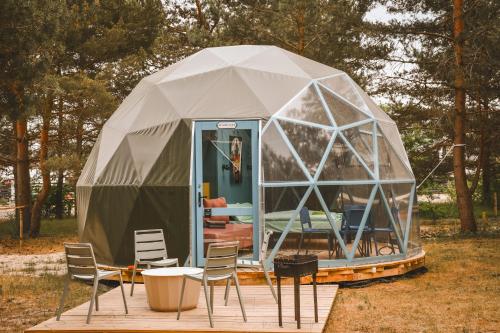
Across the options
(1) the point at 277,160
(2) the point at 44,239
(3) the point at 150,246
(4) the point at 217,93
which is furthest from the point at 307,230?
→ (2) the point at 44,239

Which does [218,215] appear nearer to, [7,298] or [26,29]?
[7,298]

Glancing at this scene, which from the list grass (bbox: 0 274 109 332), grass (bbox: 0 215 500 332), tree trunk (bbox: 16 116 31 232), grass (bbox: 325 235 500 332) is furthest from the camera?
tree trunk (bbox: 16 116 31 232)

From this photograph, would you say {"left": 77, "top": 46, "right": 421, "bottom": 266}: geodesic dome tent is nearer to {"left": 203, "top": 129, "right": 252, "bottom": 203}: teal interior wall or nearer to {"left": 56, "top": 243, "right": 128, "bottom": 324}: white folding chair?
{"left": 203, "top": 129, "right": 252, "bottom": 203}: teal interior wall

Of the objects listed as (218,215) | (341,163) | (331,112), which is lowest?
(218,215)

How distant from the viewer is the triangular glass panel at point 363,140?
34.4 ft

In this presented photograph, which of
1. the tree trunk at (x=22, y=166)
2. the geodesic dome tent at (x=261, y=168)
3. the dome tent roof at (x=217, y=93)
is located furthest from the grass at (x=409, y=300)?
the tree trunk at (x=22, y=166)

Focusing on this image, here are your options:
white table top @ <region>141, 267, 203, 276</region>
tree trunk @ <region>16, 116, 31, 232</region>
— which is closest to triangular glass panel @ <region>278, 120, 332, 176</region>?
white table top @ <region>141, 267, 203, 276</region>

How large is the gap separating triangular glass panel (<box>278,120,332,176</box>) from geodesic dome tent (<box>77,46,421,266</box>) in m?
0.02

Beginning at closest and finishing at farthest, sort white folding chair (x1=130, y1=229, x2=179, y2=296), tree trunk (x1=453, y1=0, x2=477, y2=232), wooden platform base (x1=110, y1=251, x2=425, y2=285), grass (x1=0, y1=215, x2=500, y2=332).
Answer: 1. grass (x1=0, y1=215, x2=500, y2=332)
2. white folding chair (x1=130, y1=229, x2=179, y2=296)
3. wooden platform base (x1=110, y1=251, x2=425, y2=285)
4. tree trunk (x1=453, y1=0, x2=477, y2=232)

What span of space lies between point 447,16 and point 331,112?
900cm

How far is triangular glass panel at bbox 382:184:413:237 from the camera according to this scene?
420 inches

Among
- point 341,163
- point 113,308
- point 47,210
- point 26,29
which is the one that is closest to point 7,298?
point 113,308

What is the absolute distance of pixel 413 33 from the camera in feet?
58.1

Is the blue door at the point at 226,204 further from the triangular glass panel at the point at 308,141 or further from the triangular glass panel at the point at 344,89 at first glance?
the triangular glass panel at the point at 344,89
